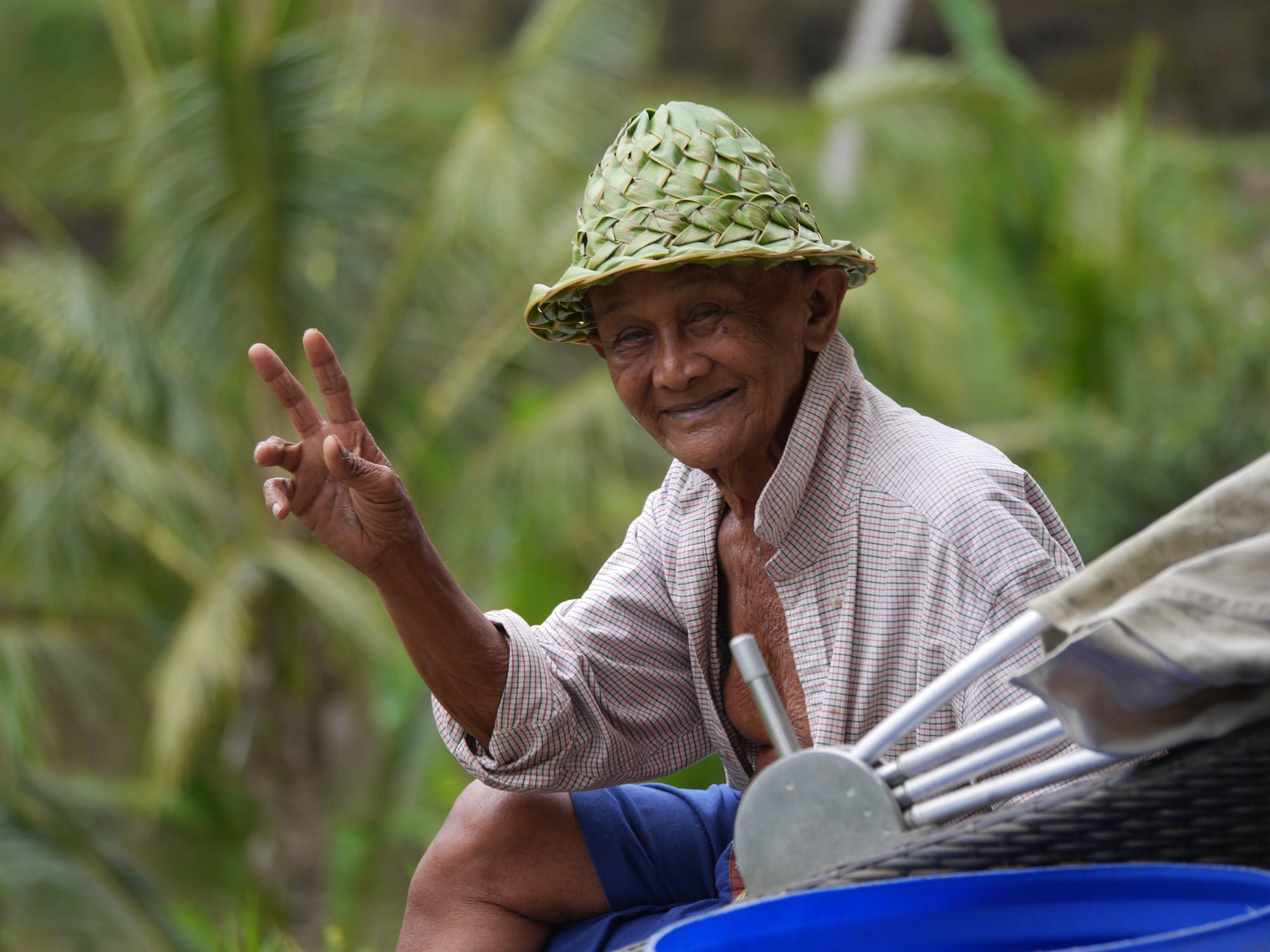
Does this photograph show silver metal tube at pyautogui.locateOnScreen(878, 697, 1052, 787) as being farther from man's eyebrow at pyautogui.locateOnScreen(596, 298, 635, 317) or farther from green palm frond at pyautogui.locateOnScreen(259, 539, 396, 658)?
green palm frond at pyautogui.locateOnScreen(259, 539, 396, 658)

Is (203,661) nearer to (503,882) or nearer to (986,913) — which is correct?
(503,882)

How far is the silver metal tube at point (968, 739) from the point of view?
1.19m

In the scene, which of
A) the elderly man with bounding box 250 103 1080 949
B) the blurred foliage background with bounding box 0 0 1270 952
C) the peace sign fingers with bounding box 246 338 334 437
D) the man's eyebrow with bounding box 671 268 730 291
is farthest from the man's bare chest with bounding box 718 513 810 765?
the blurred foliage background with bounding box 0 0 1270 952

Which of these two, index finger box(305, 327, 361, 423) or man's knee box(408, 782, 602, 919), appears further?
man's knee box(408, 782, 602, 919)

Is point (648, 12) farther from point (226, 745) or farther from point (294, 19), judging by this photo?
point (226, 745)

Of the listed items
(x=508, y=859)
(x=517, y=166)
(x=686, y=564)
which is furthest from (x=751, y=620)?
(x=517, y=166)

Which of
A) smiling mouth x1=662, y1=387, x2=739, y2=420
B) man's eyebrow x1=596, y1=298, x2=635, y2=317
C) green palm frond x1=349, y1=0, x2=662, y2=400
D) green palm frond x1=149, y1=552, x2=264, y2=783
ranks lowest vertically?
smiling mouth x1=662, y1=387, x2=739, y2=420

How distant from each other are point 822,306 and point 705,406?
24 cm

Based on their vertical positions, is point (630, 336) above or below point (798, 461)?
above

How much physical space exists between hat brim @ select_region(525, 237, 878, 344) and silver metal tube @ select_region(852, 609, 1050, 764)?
775 millimetres

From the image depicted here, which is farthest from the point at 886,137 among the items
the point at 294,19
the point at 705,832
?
the point at 705,832

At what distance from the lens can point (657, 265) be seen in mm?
1804

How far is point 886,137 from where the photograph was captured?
755cm

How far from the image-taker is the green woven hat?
1.83 meters
